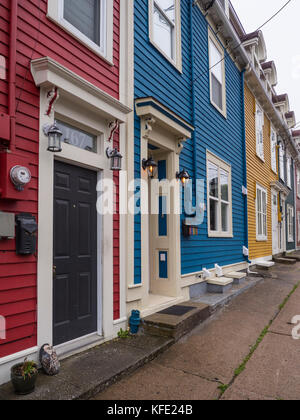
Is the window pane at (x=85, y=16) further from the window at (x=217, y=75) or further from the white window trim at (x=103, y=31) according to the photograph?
the window at (x=217, y=75)

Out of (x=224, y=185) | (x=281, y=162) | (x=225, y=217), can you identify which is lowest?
(x=225, y=217)

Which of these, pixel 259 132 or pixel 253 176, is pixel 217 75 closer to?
pixel 253 176

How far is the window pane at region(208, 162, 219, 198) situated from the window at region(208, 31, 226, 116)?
1634 millimetres

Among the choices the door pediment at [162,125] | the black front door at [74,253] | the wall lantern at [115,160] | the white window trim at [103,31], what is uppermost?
the white window trim at [103,31]

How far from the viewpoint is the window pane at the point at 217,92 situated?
315 inches

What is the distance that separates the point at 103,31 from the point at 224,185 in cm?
511

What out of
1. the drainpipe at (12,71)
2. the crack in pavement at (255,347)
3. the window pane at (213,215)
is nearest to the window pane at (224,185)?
the window pane at (213,215)

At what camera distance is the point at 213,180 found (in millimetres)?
7551

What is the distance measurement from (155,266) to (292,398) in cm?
320

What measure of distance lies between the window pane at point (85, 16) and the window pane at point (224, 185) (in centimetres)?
488

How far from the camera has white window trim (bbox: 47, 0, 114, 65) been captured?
360 centimetres

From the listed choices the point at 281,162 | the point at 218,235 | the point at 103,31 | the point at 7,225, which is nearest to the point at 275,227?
the point at 281,162

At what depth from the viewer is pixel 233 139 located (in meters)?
9.09
